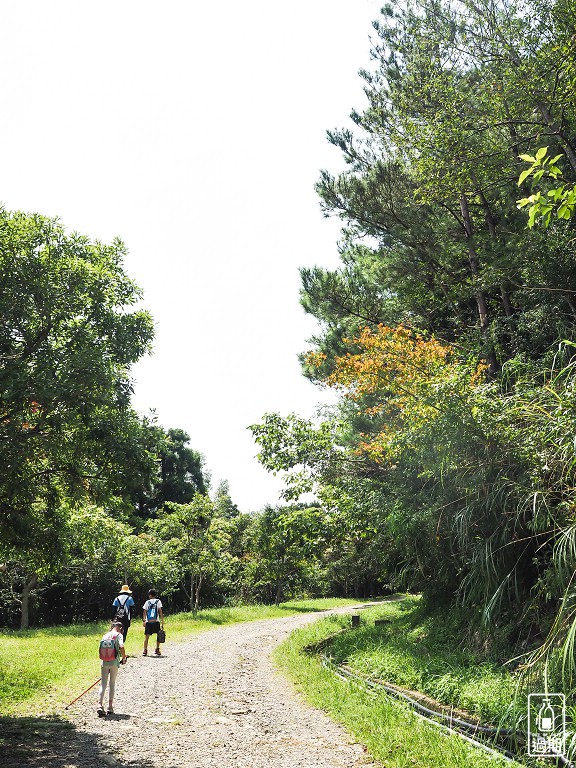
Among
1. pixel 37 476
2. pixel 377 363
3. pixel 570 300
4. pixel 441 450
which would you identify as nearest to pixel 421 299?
pixel 570 300

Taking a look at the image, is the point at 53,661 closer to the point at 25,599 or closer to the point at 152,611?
the point at 152,611

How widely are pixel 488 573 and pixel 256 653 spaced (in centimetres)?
719

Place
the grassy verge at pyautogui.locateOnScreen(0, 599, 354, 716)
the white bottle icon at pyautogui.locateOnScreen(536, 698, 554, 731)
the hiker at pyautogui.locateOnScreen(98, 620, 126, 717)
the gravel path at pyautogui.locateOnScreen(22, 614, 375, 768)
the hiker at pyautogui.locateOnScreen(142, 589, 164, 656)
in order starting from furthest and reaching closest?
1. the hiker at pyautogui.locateOnScreen(142, 589, 164, 656)
2. the grassy verge at pyautogui.locateOnScreen(0, 599, 354, 716)
3. the hiker at pyautogui.locateOnScreen(98, 620, 126, 717)
4. the gravel path at pyautogui.locateOnScreen(22, 614, 375, 768)
5. the white bottle icon at pyautogui.locateOnScreen(536, 698, 554, 731)

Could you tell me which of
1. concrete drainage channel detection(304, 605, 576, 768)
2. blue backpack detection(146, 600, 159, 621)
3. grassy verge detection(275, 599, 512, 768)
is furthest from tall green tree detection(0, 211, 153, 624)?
blue backpack detection(146, 600, 159, 621)

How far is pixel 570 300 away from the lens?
1195cm

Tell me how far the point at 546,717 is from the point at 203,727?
3.72m

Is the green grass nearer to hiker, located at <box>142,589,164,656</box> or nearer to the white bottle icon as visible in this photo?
the white bottle icon

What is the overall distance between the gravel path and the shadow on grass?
0.03 ft

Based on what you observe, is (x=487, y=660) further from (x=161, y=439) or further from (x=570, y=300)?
(x=570, y=300)

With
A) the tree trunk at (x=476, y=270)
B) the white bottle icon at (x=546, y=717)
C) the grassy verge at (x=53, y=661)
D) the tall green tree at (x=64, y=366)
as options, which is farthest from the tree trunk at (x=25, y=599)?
the white bottle icon at (x=546, y=717)

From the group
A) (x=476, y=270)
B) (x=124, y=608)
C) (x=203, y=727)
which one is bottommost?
(x=203, y=727)

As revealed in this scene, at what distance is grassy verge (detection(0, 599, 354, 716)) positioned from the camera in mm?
7961

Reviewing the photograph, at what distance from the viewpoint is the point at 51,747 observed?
18.8ft

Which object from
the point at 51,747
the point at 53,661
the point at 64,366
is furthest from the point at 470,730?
the point at 53,661
